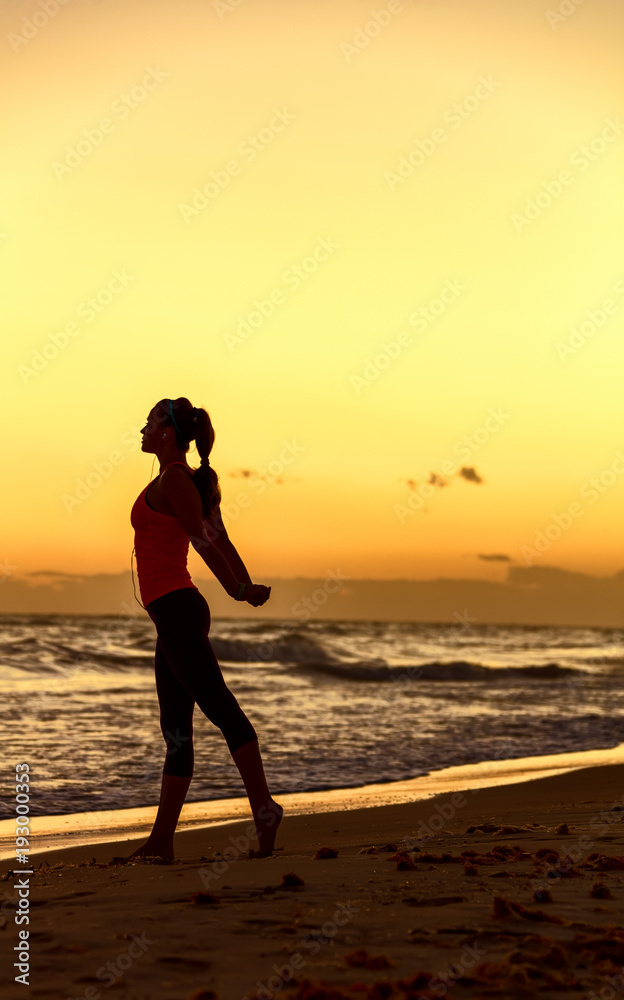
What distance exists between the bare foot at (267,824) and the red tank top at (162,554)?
102 cm

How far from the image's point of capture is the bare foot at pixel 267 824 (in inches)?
170

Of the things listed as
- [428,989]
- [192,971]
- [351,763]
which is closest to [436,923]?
[428,989]

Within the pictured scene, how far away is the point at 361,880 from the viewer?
12.3 feet

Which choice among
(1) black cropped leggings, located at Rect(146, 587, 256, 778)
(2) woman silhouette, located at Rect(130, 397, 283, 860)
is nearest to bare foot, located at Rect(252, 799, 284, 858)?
(2) woman silhouette, located at Rect(130, 397, 283, 860)

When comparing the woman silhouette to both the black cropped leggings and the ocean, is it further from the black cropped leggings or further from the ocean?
the ocean

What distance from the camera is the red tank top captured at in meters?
4.28

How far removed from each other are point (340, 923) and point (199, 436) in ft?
7.11

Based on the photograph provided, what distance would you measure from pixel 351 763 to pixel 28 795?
137 inches

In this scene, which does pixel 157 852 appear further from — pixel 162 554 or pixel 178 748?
pixel 162 554

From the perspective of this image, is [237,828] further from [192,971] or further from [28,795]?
[192,971]

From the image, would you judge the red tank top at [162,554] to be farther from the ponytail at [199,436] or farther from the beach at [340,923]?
the beach at [340,923]

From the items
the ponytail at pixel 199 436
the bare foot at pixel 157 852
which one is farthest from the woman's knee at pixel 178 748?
the ponytail at pixel 199 436

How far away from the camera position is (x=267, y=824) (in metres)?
4.37

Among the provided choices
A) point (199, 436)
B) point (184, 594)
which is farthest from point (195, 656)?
point (199, 436)
